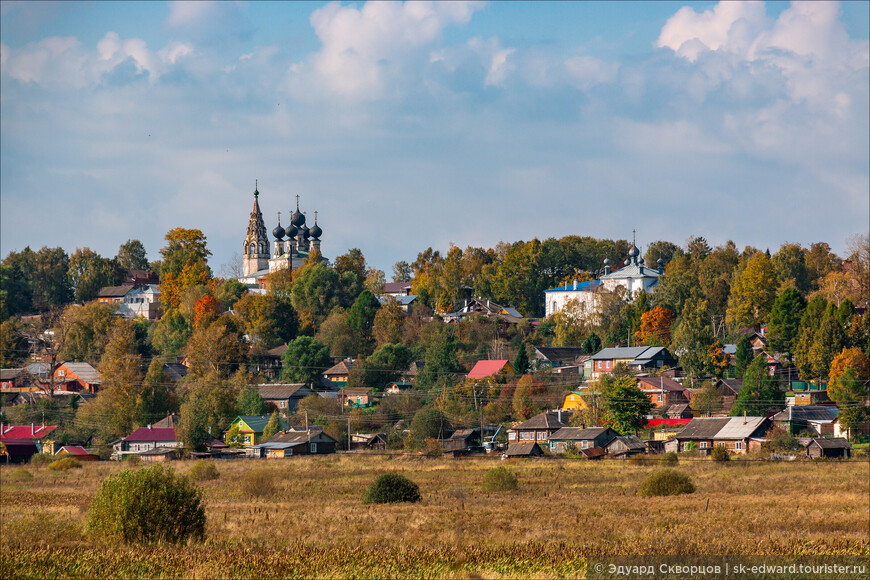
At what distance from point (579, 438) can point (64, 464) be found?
3086 cm

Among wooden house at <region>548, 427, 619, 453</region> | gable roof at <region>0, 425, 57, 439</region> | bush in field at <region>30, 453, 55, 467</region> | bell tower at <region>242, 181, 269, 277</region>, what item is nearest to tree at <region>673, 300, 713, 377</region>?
wooden house at <region>548, 427, 619, 453</region>

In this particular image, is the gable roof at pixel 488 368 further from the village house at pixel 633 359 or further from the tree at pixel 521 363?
the village house at pixel 633 359

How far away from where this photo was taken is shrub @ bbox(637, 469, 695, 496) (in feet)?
141

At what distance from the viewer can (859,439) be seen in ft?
216

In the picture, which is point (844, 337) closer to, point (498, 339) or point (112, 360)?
point (498, 339)

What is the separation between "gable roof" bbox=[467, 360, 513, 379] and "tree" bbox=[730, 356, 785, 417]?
20007 mm

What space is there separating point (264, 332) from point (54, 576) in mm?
78796

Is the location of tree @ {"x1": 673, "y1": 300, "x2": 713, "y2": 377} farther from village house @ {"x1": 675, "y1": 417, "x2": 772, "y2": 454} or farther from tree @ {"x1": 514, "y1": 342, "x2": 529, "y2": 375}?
village house @ {"x1": 675, "y1": 417, "x2": 772, "y2": 454}

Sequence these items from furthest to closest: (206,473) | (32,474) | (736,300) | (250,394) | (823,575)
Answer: (736,300) < (250,394) < (32,474) < (206,473) < (823,575)

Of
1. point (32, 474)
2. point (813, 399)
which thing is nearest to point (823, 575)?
point (32, 474)

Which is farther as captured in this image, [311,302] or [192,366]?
[311,302]

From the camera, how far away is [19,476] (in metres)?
56.8

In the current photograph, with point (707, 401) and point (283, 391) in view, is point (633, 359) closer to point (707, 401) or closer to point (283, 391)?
point (707, 401)

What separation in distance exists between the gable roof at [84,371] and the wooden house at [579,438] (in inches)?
1785
